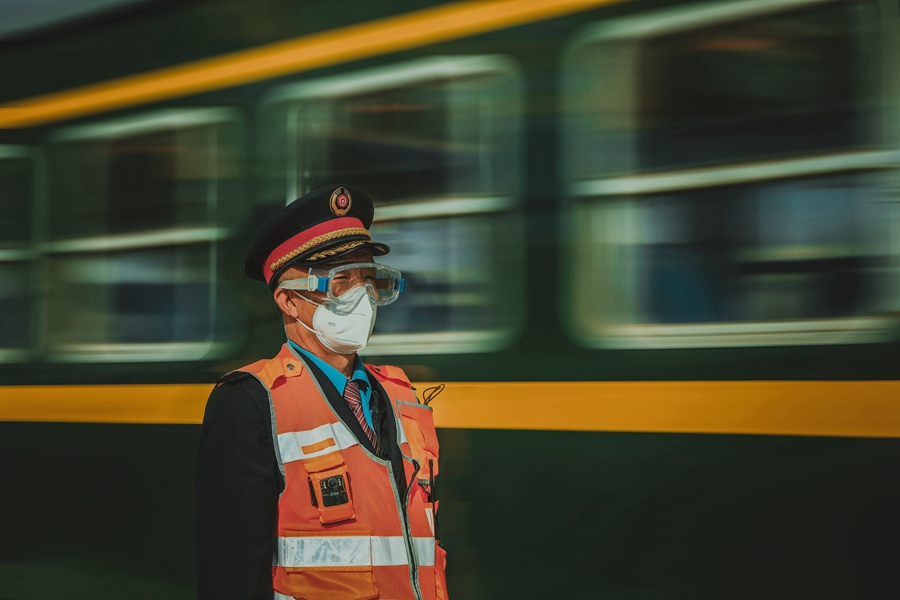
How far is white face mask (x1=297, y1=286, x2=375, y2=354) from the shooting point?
Answer: 101 inches

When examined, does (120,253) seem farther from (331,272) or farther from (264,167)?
(331,272)

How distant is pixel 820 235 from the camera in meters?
2.67

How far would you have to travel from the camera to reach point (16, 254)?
434 cm

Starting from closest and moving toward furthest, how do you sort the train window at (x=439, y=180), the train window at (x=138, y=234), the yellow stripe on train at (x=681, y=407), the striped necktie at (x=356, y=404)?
the striped necktie at (x=356, y=404), the yellow stripe on train at (x=681, y=407), the train window at (x=439, y=180), the train window at (x=138, y=234)

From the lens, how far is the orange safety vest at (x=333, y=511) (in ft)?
7.61

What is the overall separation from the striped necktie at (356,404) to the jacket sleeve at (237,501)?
250 millimetres

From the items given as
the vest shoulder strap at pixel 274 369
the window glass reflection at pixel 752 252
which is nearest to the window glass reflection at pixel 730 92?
the window glass reflection at pixel 752 252

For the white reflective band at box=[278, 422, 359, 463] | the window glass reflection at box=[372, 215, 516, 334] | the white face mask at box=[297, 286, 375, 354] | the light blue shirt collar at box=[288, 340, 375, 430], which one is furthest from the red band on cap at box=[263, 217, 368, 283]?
the window glass reflection at box=[372, 215, 516, 334]

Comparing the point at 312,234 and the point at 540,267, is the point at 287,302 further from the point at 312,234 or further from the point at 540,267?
the point at 540,267

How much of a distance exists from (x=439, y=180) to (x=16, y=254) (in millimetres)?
2057

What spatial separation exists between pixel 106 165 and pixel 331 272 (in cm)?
194

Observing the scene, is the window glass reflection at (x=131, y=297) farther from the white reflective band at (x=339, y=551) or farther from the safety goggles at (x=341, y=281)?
the white reflective band at (x=339, y=551)

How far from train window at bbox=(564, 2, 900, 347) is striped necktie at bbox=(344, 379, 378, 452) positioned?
30.3 inches

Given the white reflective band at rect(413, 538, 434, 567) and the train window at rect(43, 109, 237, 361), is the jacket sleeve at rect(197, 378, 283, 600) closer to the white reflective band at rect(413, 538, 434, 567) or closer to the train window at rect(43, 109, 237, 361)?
the white reflective band at rect(413, 538, 434, 567)
